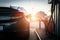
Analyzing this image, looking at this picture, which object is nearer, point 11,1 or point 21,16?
point 21,16

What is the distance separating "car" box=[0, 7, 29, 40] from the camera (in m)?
8.46

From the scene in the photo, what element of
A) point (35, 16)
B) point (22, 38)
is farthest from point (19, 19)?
point (35, 16)

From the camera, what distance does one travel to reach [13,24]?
8.45m

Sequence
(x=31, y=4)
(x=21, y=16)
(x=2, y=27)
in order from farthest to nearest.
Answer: (x=31, y=4) < (x=21, y=16) < (x=2, y=27)

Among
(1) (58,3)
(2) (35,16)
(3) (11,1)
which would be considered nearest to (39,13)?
(2) (35,16)

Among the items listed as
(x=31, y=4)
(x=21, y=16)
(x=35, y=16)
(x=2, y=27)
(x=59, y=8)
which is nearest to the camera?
(x=2, y=27)

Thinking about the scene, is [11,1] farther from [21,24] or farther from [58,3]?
[21,24]

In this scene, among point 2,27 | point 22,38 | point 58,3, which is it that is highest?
point 58,3

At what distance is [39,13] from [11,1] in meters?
2.40

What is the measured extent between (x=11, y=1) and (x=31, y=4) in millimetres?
Answer: 1736

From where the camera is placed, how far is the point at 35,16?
16547 millimetres

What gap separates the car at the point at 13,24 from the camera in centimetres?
846

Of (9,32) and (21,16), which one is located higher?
(21,16)

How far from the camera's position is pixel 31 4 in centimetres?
1769
